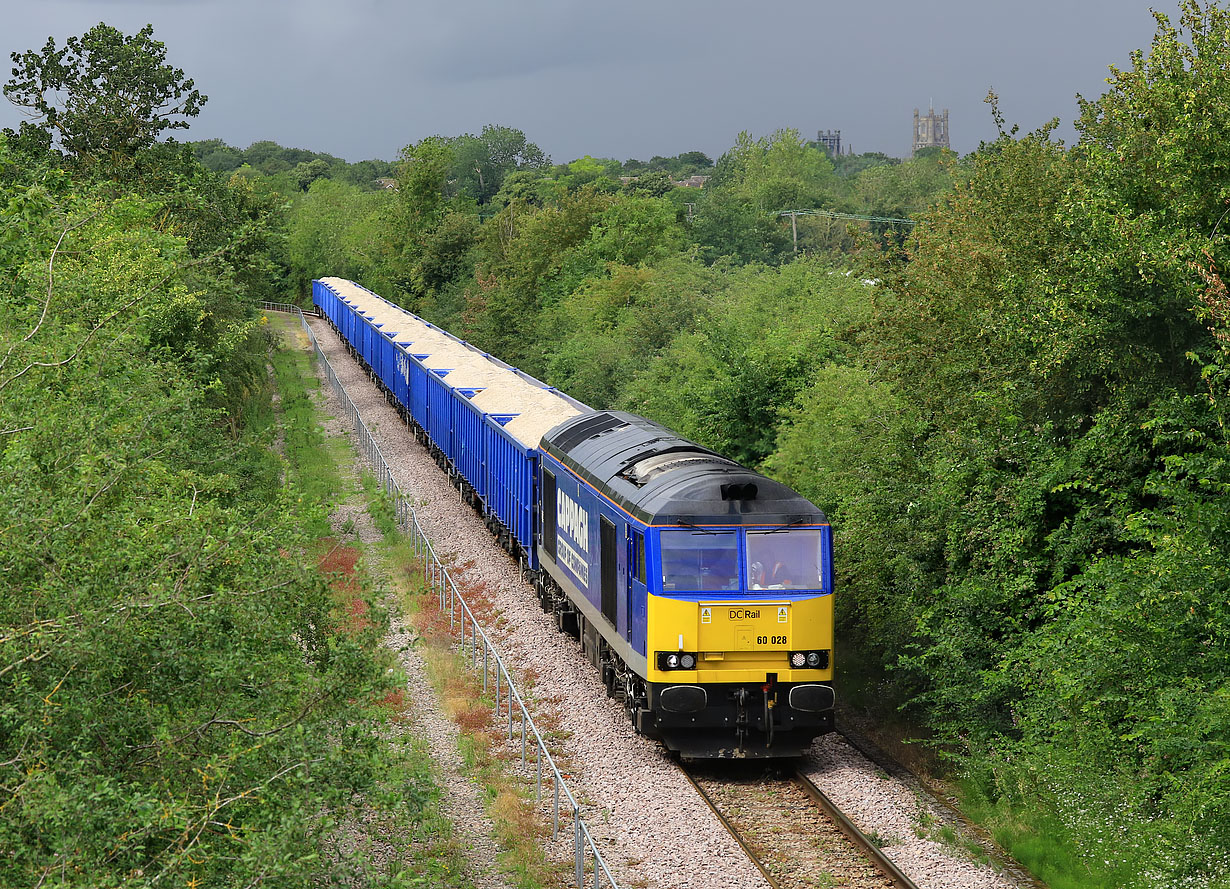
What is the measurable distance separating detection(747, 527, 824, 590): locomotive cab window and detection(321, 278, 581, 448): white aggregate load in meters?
9.07

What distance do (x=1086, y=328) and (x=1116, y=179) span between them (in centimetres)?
186

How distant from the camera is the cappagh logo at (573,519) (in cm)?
1783

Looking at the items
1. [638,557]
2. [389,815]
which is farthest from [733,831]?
[389,815]

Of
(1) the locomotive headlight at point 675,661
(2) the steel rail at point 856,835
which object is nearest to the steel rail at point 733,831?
(2) the steel rail at point 856,835

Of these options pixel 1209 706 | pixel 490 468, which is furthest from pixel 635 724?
pixel 490 468

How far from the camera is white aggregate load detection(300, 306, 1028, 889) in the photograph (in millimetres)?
11789

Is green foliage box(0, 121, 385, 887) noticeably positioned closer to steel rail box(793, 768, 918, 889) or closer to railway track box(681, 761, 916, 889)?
railway track box(681, 761, 916, 889)

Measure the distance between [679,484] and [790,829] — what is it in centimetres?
426

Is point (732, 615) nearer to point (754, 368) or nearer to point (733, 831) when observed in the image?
point (733, 831)

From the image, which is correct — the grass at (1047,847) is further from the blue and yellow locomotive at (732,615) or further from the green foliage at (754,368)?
the green foliage at (754,368)

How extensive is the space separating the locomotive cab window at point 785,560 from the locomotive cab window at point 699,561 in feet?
0.80

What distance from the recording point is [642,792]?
1391cm

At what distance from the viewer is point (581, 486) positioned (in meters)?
18.1

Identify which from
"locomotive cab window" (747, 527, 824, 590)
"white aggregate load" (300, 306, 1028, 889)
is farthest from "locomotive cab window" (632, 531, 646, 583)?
"white aggregate load" (300, 306, 1028, 889)
